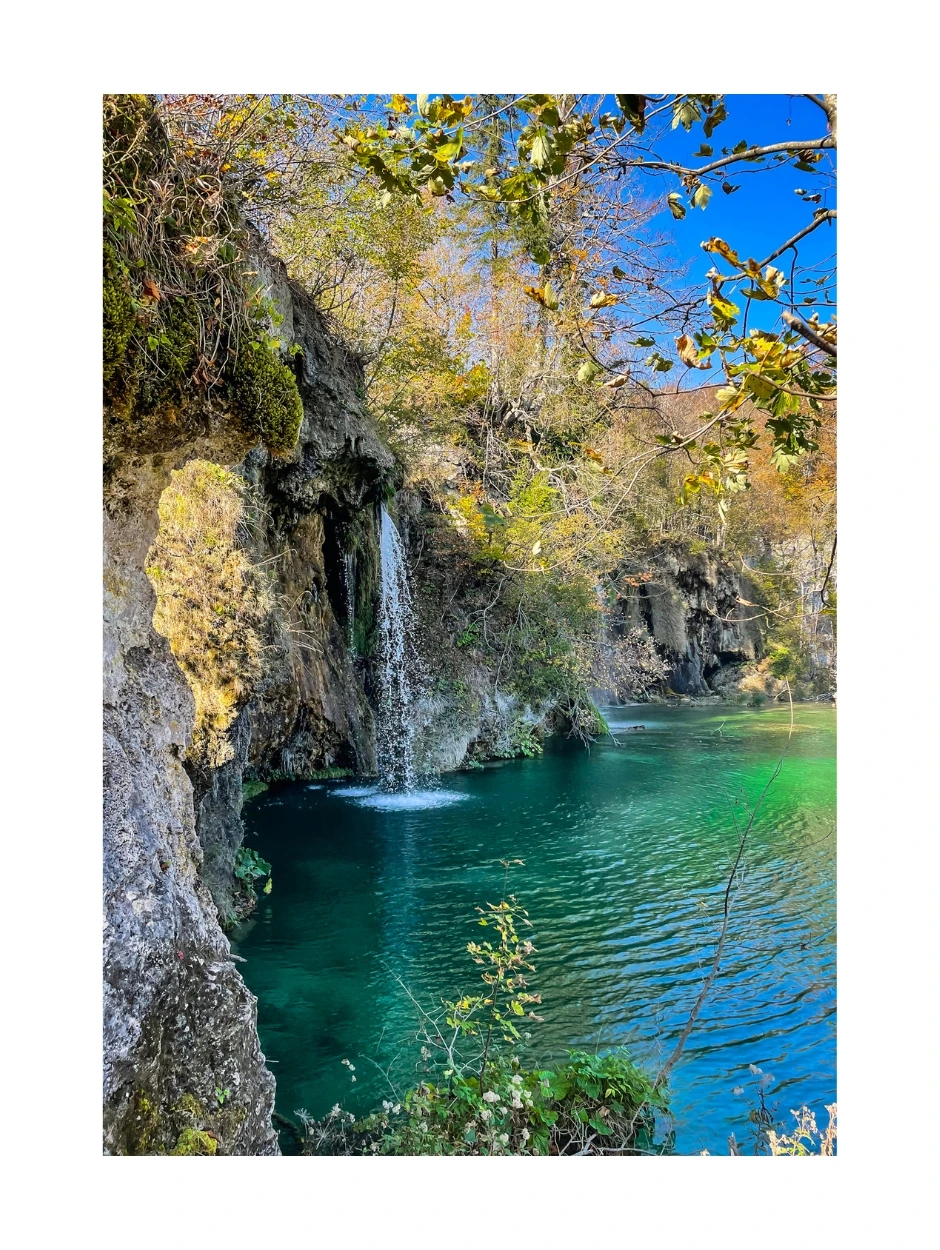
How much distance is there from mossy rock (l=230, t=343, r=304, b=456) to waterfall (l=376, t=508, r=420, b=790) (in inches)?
227

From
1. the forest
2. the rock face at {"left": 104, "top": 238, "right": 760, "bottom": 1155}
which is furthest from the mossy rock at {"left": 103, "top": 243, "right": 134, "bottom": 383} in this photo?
the rock face at {"left": 104, "top": 238, "right": 760, "bottom": 1155}

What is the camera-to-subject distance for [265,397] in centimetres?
243

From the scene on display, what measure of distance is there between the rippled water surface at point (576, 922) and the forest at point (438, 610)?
0.03 metres

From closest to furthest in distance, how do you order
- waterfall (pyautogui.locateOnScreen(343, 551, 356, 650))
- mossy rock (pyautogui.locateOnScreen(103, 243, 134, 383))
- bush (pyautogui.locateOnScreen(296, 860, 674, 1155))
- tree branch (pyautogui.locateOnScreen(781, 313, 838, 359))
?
tree branch (pyautogui.locateOnScreen(781, 313, 838, 359)) < mossy rock (pyautogui.locateOnScreen(103, 243, 134, 383)) < bush (pyautogui.locateOnScreen(296, 860, 674, 1155)) < waterfall (pyautogui.locateOnScreen(343, 551, 356, 650))

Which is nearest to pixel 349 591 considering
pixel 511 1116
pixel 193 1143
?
pixel 511 1116

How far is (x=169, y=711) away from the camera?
8.45 feet

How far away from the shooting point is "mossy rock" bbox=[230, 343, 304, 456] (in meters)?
2.36

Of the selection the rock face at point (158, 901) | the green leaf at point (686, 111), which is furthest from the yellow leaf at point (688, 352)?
the rock face at point (158, 901)

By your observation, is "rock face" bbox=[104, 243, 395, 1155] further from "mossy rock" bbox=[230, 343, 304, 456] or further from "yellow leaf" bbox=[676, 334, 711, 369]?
"yellow leaf" bbox=[676, 334, 711, 369]

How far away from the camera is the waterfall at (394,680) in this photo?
27.9 feet

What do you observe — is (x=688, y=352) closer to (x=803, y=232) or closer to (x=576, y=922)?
(x=803, y=232)
